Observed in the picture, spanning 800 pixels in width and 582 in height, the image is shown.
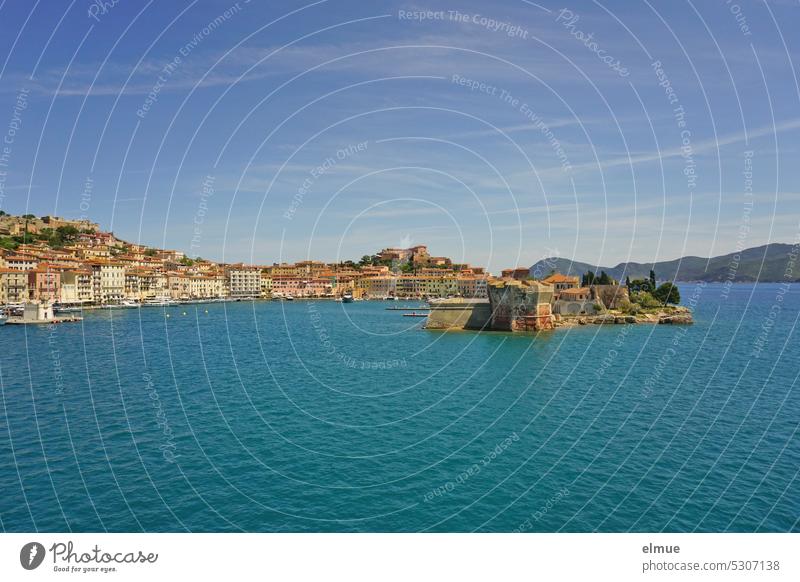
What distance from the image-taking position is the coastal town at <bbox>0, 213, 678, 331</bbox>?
55.7m

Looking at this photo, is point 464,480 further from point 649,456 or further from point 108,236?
point 108,236

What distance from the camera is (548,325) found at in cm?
5347

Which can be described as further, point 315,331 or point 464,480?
point 315,331

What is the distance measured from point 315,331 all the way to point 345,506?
4531 centimetres

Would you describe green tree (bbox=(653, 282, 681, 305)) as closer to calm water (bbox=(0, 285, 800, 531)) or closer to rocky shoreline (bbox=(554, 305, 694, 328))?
rocky shoreline (bbox=(554, 305, 694, 328))

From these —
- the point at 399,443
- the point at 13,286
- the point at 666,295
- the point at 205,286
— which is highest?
the point at 205,286

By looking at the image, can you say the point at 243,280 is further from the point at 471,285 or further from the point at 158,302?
the point at 471,285

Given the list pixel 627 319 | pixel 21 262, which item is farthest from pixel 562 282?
pixel 21 262

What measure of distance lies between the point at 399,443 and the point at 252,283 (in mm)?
113262

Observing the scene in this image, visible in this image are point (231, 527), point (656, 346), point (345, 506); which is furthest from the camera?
point (656, 346)

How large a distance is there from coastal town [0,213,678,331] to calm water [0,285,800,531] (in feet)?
62.1

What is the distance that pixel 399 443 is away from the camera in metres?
17.2

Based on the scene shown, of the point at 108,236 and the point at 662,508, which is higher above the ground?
the point at 108,236

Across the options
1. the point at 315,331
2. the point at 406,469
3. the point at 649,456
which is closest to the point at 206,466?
the point at 406,469
